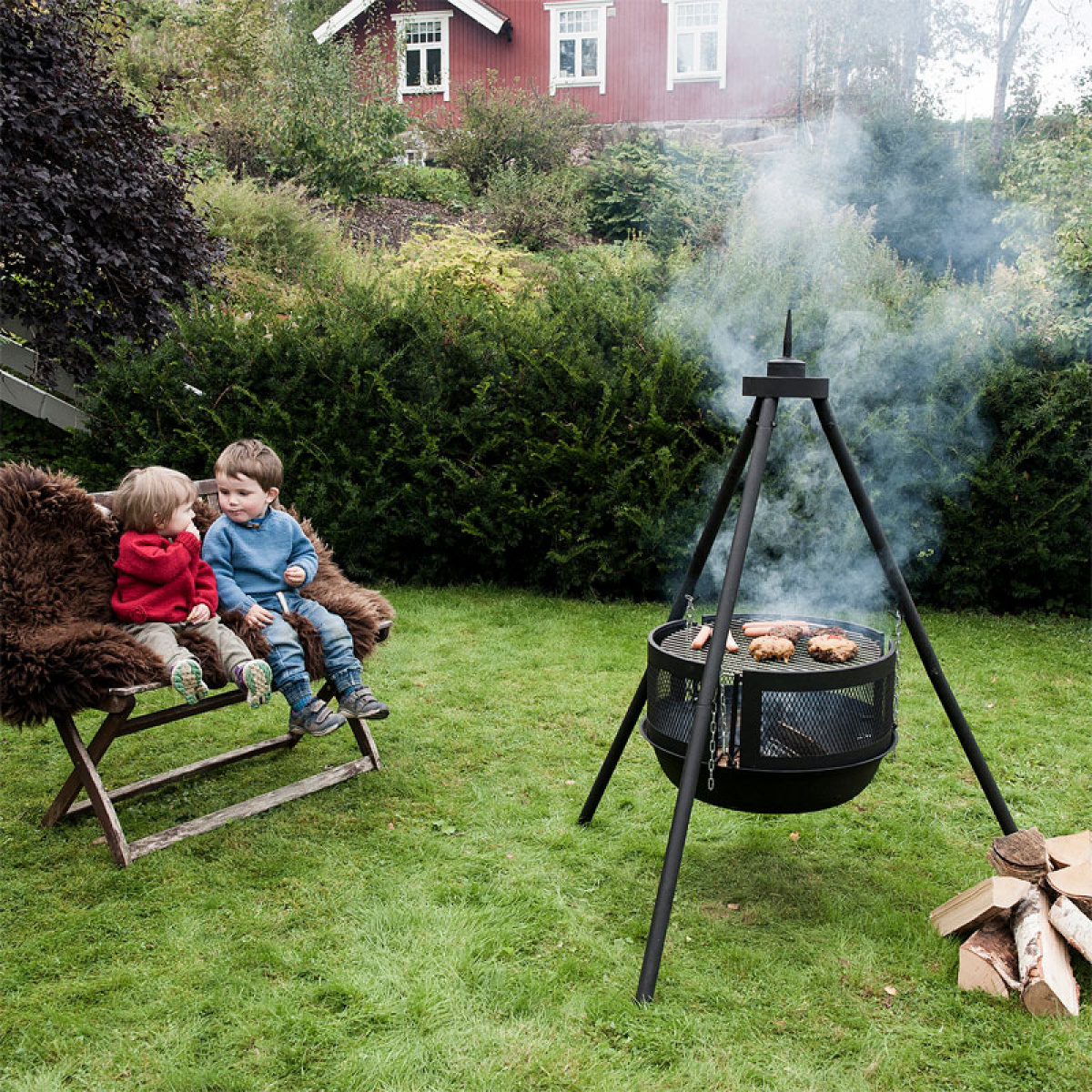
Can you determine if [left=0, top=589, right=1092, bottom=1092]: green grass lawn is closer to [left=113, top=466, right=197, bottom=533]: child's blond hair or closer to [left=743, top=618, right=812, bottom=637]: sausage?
[left=743, top=618, right=812, bottom=637]: sausage

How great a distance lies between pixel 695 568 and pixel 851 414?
345 centimetres

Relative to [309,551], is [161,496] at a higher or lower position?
higher

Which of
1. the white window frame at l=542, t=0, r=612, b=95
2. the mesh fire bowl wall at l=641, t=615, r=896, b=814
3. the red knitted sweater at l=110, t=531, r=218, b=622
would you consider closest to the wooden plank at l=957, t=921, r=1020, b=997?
the mesh fire bowl wall at l=641, t=615, r=896, b=814

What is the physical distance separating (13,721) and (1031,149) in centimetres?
831

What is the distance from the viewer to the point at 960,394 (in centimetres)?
638

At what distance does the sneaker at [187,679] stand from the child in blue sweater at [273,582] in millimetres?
330

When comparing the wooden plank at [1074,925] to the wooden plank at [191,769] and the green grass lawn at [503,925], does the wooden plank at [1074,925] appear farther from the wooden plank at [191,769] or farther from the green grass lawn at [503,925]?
the wooden plank at [191,769]

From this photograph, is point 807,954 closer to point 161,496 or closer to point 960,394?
point 161,496

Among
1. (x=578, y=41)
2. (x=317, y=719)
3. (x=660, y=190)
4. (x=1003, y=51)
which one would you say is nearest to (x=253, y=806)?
(x=317, y=719)

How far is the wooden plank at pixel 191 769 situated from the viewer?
3660 mm

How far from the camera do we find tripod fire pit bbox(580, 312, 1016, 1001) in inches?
109

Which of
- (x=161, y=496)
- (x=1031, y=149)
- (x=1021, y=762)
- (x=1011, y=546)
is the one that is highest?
(x=1031, y=149)

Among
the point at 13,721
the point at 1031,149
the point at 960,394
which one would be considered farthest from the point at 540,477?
the point at 1031,149

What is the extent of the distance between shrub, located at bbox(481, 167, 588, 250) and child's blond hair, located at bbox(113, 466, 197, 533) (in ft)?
39.1
